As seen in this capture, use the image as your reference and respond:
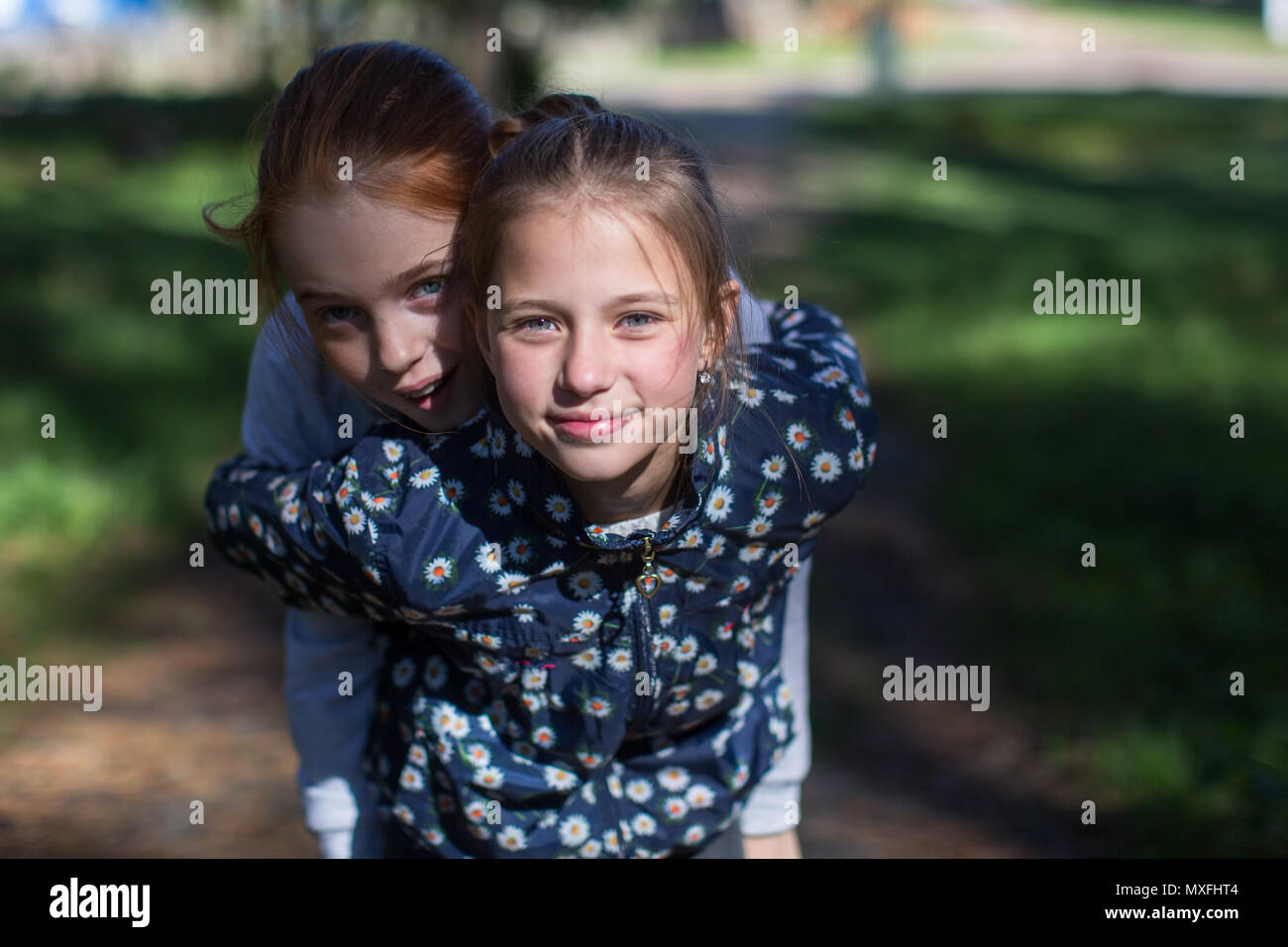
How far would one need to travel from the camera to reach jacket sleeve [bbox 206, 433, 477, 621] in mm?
1552

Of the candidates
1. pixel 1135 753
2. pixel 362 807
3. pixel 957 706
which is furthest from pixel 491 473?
pixel 957 706

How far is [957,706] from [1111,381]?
2.61m

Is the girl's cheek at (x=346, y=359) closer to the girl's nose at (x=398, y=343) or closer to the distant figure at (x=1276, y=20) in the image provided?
the girl's nose at (x=398, y=343)

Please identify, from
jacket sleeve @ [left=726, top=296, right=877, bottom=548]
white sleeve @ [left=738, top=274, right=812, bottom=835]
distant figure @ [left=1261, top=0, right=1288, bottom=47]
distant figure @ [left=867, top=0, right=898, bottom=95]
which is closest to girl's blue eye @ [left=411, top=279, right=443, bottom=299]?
jacket sleeve @ [left=726, top=296, right=877, bottom=548]

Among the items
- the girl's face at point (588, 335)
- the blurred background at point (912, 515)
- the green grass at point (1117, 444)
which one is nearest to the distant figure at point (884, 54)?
the blurred background at point (912, 515)

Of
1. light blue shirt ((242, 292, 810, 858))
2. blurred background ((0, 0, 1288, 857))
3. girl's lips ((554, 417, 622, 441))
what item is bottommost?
blurred background ((0, 0, 1288, 857))

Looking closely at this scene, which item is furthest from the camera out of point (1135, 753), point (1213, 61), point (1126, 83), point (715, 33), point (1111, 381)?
point (715, 33)

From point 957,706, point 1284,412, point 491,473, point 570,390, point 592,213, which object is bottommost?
point 957,706

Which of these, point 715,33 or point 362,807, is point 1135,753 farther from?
point 715,33

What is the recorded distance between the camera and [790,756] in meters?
1.92

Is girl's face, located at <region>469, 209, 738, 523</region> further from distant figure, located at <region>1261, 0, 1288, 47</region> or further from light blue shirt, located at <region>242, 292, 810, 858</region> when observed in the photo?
distant figure, located at <region>1261, 0, 1288, 47</region>

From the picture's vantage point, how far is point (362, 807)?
1.91 m

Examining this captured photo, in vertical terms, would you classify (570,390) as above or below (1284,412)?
above

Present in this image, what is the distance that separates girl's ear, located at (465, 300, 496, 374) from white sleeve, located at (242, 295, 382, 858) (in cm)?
27
